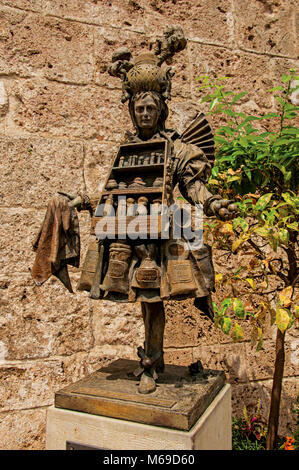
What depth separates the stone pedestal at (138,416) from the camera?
4.14 ft

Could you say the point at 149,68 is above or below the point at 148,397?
above

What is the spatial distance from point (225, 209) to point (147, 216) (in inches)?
12.6

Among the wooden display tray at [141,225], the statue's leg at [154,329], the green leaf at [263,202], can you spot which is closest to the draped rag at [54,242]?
the wooden display tray at [141,225]

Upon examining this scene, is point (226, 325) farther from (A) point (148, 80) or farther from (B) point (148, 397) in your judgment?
(A) point (148, 80)

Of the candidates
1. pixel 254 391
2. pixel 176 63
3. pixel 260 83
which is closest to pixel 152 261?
pixel 254 391

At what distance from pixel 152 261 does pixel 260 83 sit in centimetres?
208

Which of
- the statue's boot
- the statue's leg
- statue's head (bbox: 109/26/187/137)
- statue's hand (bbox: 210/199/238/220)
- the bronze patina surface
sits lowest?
the bronze patina surface

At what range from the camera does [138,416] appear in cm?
131

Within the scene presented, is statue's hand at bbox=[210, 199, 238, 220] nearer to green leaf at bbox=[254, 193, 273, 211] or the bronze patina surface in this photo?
green leaf at bbox=[254, 193, 273, 211]

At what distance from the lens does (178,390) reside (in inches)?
58.4

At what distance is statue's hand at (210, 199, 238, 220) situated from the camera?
1455 mm

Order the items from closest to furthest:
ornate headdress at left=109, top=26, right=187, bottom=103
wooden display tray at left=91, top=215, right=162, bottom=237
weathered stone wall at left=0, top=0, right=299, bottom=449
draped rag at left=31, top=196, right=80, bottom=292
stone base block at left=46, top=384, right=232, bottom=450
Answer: stone base block at left=46, top=384, right=232, bottom=450, wooden display tray at left=91, top=215, right=162, bottom=237, draped rag at left=31, top=196, right=80, bottom=292, ornate headdress at left=109, top=26, right=187, bottom=103, weathered stone wall at left=0, top=0, right=299, bottom=449

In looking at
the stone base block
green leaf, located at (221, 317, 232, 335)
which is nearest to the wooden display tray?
green leaf, located at (221, 317, 232, 335)

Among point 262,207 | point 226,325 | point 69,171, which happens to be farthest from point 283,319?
point 69,171
